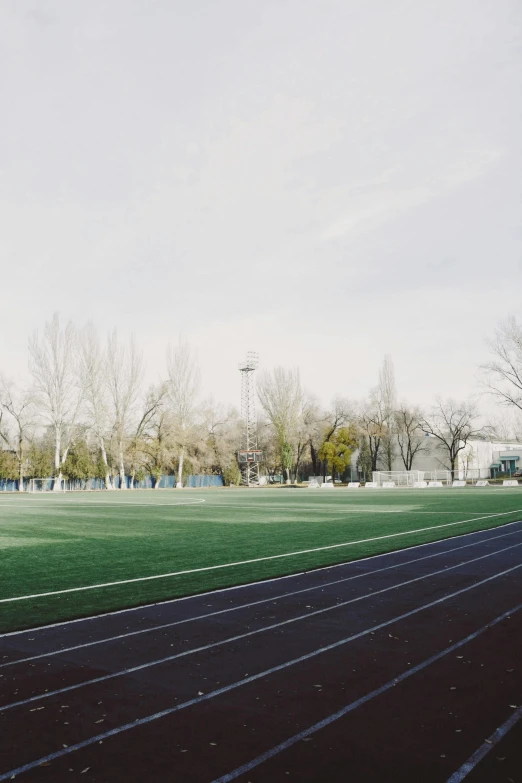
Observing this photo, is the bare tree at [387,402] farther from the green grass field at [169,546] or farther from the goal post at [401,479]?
the green grass field at [169,546]

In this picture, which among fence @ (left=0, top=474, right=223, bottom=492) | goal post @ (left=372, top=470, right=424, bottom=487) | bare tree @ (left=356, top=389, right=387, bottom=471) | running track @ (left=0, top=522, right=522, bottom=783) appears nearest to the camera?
running track @ (left=0, top=522, right=522, bottom=783)

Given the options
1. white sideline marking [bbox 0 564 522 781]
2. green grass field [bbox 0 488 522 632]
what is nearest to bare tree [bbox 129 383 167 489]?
green grass field [bbox 0 488 522 632]

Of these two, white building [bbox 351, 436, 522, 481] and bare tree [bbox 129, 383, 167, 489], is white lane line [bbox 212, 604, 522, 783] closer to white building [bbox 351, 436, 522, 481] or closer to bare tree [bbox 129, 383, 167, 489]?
bare tree [bbox 129, 383, 167, 489]

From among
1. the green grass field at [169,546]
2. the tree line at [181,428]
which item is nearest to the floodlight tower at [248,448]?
the tree line at [181,428]

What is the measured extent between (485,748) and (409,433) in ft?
210

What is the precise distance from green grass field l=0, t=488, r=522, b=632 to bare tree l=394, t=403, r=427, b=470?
4427 cm

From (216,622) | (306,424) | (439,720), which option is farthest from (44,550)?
(306,424)

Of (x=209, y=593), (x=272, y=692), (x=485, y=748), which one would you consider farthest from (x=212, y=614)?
(x=485, y=748)

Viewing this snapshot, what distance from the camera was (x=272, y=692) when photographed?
4156 mm

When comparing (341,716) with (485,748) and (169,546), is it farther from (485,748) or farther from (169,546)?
(169,546)

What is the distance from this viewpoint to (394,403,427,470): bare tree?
216ft

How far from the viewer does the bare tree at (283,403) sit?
213 feet

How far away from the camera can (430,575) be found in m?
8.64

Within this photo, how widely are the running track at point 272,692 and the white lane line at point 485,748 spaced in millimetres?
10
